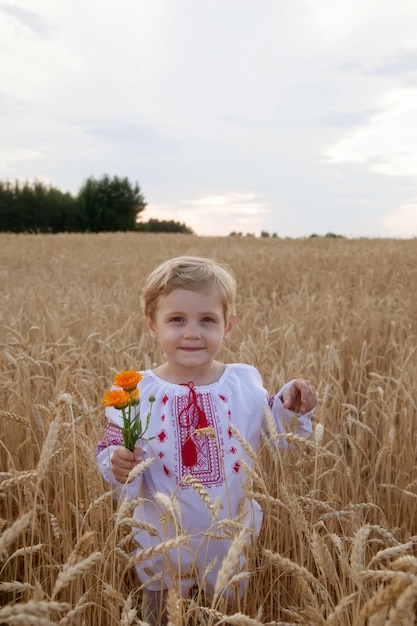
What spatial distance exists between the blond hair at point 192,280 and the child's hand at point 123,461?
0.49 metres

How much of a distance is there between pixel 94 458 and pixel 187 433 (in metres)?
0.38

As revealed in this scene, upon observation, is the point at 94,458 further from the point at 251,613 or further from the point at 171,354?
the point at 251,613

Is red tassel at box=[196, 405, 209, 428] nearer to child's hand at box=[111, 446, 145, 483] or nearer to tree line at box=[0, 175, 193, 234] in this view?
child's hand at box=[111, 446, 145, 483]

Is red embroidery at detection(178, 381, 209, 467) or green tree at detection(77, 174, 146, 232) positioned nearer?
red embroidery at detection(178, 381, 209, 467)

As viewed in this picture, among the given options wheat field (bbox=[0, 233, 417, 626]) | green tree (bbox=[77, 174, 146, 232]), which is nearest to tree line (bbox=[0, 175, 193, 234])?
green tree (bbox=[77, 174, 146, 232])

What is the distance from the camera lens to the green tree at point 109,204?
3969cm

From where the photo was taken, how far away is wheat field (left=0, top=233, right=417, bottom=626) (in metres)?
0.96

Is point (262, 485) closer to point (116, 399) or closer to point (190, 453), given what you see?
point (116, 399)

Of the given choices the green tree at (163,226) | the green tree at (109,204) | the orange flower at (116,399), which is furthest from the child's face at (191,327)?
the green tree at (163,226)

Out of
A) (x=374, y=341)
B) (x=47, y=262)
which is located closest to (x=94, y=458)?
(x=374, y=341)

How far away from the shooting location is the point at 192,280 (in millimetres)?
1635

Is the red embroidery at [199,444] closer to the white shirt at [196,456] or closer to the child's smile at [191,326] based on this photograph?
the white shirt at [196,456]

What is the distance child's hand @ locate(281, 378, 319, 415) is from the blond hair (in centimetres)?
30

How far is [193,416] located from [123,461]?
31 cm
